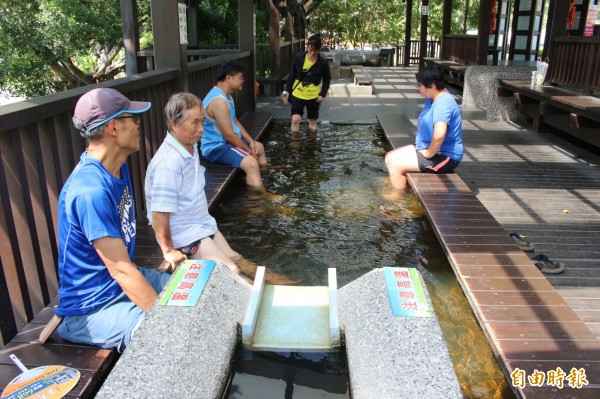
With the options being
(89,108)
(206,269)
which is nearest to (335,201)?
(206,269)

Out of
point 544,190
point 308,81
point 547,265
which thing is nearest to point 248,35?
point 308,81

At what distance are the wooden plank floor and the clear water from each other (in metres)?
0.20

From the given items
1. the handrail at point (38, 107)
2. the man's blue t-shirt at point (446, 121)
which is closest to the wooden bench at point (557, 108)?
the man's blue t-shirt at point (446, 121)

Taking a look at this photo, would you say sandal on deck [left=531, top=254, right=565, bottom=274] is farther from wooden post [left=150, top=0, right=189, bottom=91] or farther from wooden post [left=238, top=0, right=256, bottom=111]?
wooden post [left=238, top=0, right=256, bottom=111]

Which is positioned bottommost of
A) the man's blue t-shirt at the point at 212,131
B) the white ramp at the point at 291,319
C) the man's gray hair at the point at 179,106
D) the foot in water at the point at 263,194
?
the foot in water at the point at 263,194

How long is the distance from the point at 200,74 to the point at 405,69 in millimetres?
16356

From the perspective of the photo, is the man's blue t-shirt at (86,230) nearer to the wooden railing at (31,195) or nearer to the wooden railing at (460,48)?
the wooden railing at (31,195)

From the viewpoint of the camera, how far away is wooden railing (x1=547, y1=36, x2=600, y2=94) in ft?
24.9

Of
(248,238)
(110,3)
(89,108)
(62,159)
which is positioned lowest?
(248,238)

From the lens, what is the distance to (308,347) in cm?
263

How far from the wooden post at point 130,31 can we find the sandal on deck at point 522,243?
23.3 ft

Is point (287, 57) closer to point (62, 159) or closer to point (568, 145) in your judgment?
point (568, 145)

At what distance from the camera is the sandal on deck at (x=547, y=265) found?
12.0ft

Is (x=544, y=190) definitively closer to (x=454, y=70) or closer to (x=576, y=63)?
(x=576, y=63)
